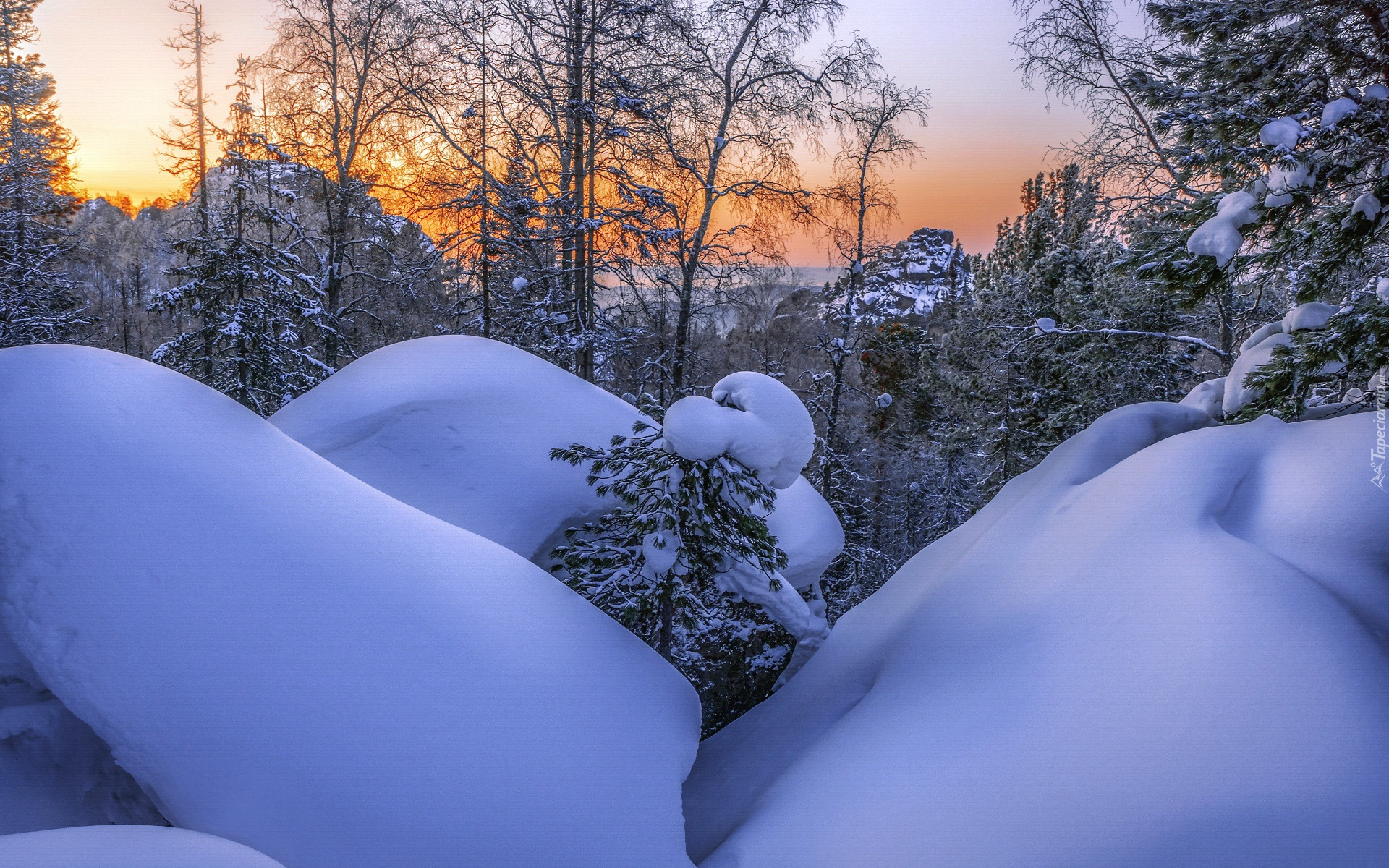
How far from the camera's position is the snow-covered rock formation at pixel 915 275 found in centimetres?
1353

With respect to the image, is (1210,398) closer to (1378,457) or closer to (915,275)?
(1378,457)

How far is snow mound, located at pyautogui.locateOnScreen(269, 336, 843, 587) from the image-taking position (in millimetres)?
5801

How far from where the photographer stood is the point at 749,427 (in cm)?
494

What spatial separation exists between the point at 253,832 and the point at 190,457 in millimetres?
1950

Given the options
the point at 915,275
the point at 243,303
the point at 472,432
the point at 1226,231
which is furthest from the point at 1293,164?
the point at 915,275

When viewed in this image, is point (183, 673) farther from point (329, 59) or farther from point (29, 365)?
point (329, 59)

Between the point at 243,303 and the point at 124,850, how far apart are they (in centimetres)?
1082

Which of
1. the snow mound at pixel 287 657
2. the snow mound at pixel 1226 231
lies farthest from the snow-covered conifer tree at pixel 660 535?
the snow mound at pixel 1226 231

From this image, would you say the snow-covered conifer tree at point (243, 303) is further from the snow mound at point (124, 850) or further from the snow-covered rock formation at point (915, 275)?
the snow-covered rock formation at point (915, 275)

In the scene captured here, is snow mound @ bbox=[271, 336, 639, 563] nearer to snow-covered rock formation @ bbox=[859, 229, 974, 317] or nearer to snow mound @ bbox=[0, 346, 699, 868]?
snow mound @ bbox=[0, 346, 699, 868]

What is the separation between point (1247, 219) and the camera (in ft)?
16.8

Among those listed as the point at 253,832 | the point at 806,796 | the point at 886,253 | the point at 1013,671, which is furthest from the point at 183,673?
the point at 886,253

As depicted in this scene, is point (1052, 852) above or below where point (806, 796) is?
above

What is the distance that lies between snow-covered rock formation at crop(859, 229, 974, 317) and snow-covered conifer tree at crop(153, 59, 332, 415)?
34.4 feet
